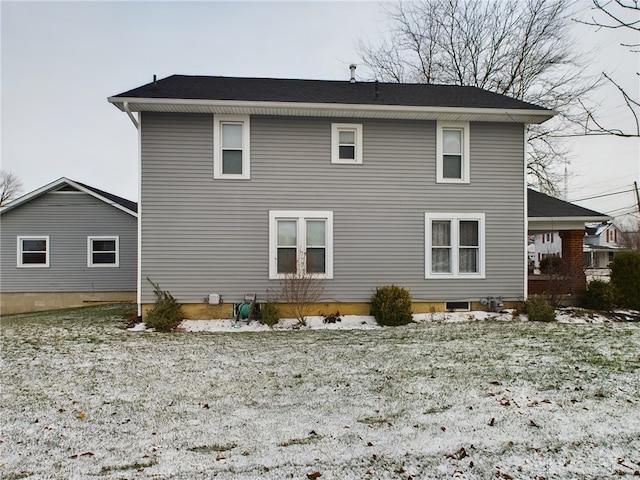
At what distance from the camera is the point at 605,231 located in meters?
46.6

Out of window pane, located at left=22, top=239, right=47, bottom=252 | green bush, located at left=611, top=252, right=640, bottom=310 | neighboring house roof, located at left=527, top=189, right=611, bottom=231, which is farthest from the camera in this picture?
window pane, located at left=22, top=239, right=47, bottom=252

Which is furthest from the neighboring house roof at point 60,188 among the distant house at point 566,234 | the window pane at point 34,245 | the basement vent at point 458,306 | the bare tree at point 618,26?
the bare tree at point 618,26

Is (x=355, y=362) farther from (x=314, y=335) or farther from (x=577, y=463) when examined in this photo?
(x=577, y=463)

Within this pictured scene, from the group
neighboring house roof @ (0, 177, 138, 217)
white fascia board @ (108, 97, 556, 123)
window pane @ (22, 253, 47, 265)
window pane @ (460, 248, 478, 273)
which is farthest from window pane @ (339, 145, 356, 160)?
window pane @ (22, 253, 47, 265)

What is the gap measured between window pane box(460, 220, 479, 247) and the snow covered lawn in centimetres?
330

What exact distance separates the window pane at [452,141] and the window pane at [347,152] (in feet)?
7.96

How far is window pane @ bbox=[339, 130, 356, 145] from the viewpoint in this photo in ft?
33.4

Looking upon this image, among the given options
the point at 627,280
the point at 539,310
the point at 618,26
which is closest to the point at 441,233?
the point at 539,310

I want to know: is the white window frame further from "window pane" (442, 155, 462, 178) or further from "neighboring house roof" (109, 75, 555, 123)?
"neighboring house roof" (109, 75, 555, 123)

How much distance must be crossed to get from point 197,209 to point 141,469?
23.9ft

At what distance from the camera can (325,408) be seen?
14.4ft

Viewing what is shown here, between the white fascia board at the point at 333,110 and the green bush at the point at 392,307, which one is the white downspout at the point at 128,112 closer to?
the white fascia board at the point at 333,110

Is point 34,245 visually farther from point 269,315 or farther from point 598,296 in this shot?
point 598,296

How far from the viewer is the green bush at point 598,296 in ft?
34.5
